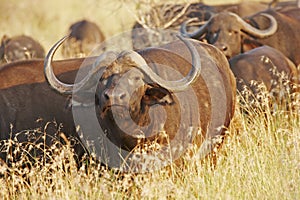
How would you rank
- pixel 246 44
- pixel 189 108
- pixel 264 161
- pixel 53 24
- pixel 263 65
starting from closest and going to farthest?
1. pixel 264 161
2. pixel 189 108
3. pixel 263 65
4. pixel 246 44
5. pixel 53 24

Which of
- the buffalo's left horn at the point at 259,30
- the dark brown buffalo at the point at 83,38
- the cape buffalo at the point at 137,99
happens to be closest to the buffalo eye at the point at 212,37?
the buffalo's left horn at the point at 259,30

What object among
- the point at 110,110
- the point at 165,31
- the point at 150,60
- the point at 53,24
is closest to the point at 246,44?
the point at 165,31

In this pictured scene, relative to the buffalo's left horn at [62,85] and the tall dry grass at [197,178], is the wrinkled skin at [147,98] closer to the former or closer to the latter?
the buffalo's left horn at [62,85]

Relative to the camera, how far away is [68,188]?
5.55 m

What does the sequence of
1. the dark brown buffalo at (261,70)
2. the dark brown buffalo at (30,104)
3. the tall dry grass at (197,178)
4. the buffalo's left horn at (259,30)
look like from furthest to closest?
1. the buffalo's left horn at (259,30)
2. the dark brown buffalo at (261,70)
3. the dark brown buffalo at (30,104)
4. the tall dry grass at (197,178)

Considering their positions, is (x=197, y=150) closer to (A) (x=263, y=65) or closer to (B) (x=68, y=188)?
(B) (x=68, y=188)

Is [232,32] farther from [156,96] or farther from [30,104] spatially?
[156,96]

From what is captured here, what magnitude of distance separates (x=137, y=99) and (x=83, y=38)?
34.9 feet

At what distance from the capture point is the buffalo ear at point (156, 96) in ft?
19.4

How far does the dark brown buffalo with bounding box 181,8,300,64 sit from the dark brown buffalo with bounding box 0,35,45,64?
3049 mm

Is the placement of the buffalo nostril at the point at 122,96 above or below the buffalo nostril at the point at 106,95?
below

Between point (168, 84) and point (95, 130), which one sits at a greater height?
point (168, 84)

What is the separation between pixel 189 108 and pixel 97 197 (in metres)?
1.41

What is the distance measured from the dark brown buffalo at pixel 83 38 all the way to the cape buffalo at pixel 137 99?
24.4ft
